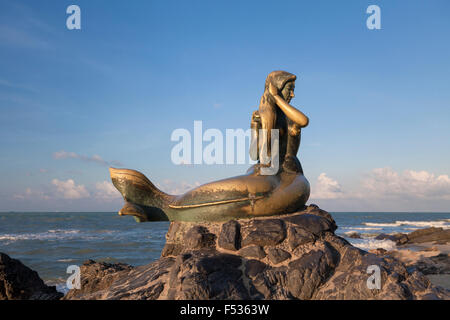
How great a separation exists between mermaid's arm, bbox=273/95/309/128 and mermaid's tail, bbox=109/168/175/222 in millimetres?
1950

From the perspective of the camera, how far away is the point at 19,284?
5.87 meters

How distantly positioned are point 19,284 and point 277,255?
4538 mm

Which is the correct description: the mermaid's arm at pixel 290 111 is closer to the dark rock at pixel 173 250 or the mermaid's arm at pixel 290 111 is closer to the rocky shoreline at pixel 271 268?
the rocky shoreline at pixel 271 268

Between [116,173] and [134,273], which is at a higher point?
[116,173]

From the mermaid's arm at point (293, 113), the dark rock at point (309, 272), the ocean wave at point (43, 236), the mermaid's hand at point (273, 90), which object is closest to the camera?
the dark rock at point (309, 272)

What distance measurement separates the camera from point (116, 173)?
15.9 feet

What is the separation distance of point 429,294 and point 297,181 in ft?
6.36

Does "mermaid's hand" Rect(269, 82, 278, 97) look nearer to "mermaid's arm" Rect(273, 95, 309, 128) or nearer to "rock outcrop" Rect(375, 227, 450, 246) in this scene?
"mermaid's arm" Rect(273, 95, 309, 128)

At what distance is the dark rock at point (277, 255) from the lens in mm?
3936

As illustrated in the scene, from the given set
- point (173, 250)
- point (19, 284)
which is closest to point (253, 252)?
point (173, 250)

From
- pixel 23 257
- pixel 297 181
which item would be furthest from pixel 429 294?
pixel 23 257

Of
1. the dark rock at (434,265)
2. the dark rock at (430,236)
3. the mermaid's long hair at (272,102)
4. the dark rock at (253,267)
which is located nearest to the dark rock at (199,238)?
the dark rock at (253,267)
